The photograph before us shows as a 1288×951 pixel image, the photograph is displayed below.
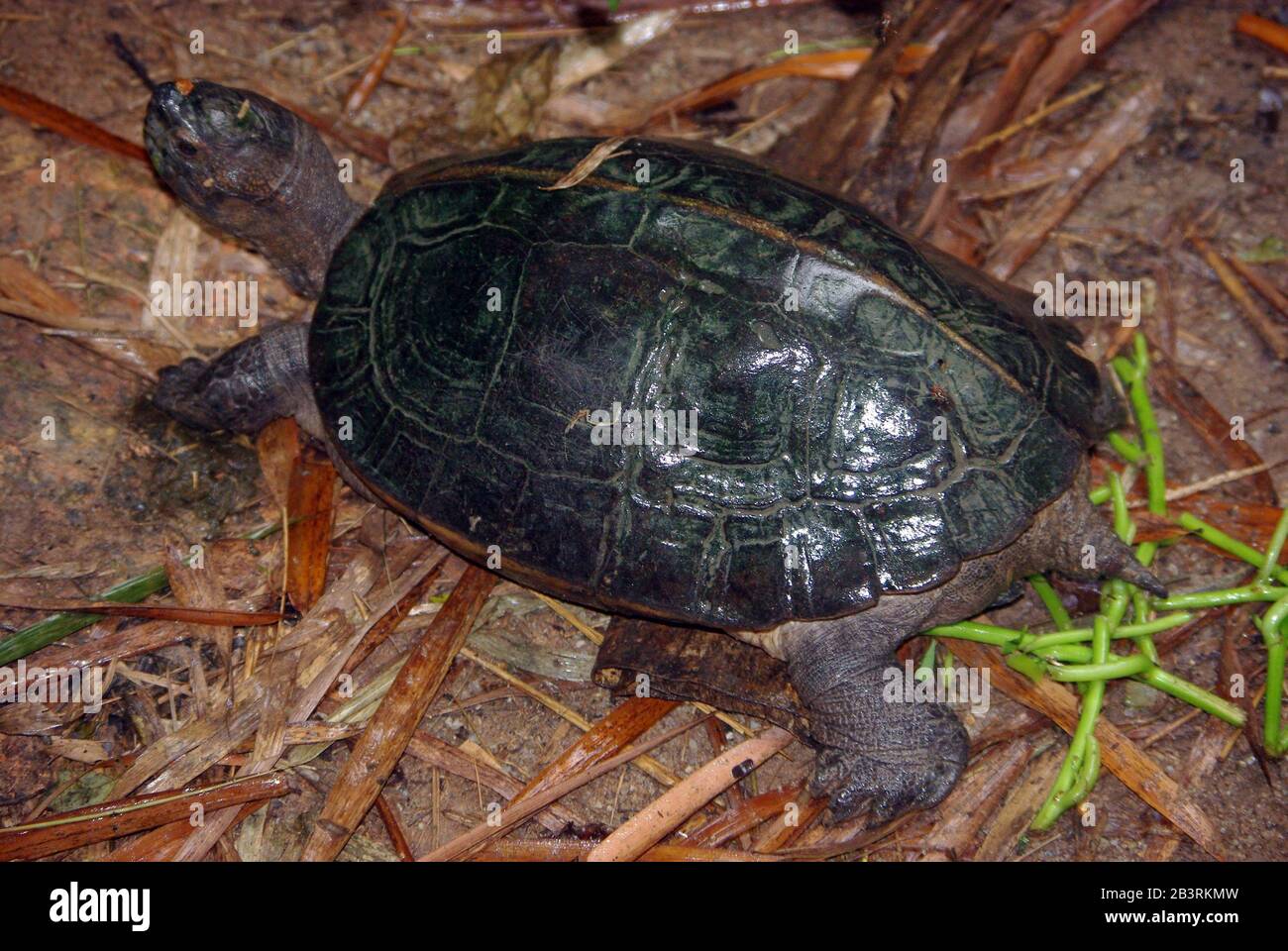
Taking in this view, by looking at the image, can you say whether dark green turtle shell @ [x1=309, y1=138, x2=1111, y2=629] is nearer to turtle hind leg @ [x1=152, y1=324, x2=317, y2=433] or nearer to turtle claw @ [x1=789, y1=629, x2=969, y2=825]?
turtle claw @ [x1=789, y1=629, x2=969, y2=825]

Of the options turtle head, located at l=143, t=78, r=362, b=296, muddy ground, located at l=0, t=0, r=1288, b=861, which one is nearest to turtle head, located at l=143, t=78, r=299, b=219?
turtle head, located at l=143, t=78, r=362, b=296

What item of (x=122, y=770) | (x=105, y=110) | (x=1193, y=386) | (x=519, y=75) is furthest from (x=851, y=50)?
(x=122, y=770)

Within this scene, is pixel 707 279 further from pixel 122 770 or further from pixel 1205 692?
pixel 122 770

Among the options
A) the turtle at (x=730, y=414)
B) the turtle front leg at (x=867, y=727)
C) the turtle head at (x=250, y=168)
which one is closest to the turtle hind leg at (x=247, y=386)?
the turtle at (x=730, y=414)

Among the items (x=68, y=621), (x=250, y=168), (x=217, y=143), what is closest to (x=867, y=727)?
(x=68, y=621)

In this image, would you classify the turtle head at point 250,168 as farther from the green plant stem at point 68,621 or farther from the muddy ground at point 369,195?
the green plant stem at point 68,621

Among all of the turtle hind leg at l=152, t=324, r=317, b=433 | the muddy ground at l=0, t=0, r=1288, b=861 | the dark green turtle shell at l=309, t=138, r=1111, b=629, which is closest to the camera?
the dark green turtle shell at l=309, t=138, r=1111, b=629

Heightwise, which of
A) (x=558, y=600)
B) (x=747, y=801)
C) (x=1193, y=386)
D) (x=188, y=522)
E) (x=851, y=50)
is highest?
(x=851, y=50)
